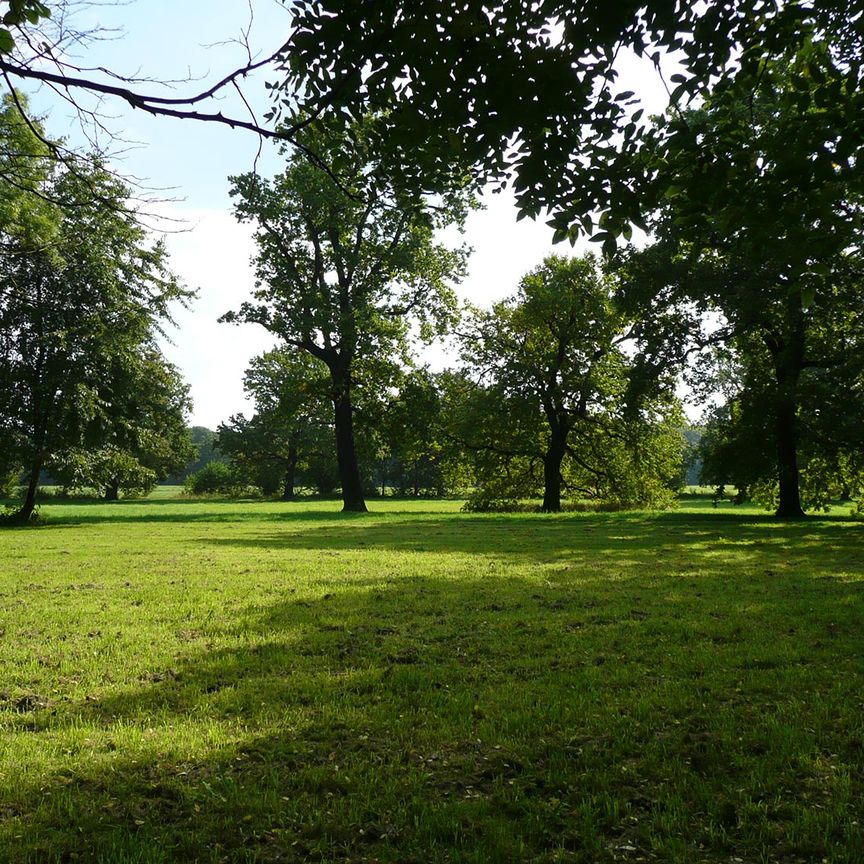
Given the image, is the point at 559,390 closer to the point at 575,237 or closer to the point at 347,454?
the point at 347,454

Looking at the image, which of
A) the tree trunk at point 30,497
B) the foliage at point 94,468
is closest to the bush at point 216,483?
the foliage at point 94,468

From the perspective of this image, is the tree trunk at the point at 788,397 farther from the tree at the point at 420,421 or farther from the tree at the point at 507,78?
the tree at the point at 507,78

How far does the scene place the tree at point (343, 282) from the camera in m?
31.8

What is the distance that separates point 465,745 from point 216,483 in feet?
273

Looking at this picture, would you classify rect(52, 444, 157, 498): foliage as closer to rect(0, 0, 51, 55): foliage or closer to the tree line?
the tree line

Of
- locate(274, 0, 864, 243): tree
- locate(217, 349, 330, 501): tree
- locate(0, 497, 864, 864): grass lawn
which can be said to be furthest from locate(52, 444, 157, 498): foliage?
locate(217, 349, 330, 501): tree

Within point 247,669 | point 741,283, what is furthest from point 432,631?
point 741,283

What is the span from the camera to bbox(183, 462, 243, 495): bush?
82.9 meters

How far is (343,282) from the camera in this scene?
1346 inches

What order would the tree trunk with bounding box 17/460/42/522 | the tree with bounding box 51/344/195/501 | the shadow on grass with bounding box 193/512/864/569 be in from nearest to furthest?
the shadow on grass with bounding box 193/512/864/569 → the tree with bounding box 51/344/195/501 → the tree trunk with bounding box 17/460/42/522

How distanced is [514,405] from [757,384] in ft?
38.9

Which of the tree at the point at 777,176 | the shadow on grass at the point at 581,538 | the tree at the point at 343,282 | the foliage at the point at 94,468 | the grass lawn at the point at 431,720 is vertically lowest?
the shadow on grass at the point at 581,538

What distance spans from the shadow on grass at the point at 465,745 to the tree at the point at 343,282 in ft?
83.7

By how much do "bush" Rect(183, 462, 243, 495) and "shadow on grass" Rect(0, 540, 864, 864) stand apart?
7810 cm
